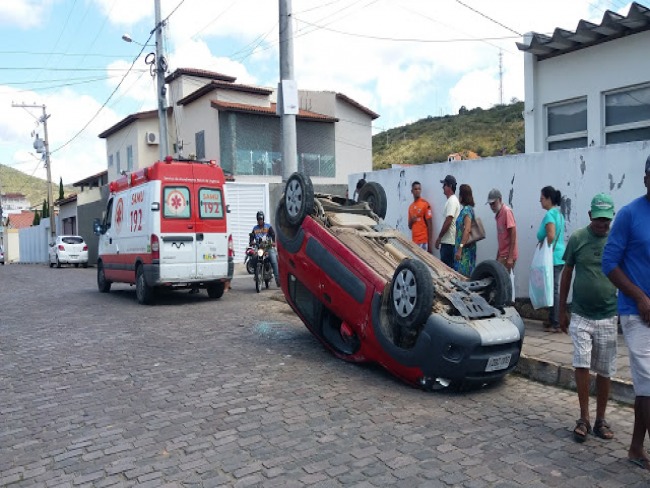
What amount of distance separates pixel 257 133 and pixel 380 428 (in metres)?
25.1

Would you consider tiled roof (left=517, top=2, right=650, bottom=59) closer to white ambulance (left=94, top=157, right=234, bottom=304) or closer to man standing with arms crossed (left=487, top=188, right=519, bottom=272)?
man standing with arms crossed (left=487, top=188, right=519, bottom=272)

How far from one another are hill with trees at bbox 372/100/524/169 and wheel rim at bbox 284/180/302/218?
34939 millimetres

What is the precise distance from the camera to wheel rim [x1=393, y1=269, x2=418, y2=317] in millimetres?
5241

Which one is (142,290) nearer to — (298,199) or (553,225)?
(298,199)

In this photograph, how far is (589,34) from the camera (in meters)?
9.74

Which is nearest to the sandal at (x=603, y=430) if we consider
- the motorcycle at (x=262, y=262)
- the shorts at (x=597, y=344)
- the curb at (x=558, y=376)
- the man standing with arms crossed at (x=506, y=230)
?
the shorts at (x=597, y=344)

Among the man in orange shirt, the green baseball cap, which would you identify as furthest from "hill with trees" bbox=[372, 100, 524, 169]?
the green baseball cap

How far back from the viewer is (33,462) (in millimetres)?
4070

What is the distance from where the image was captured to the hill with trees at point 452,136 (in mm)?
43969

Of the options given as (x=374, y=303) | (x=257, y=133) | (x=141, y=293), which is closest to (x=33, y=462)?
(x=374, y=303)

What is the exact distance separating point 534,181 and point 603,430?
451 cm

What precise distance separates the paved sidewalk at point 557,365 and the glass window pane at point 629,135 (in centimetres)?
433

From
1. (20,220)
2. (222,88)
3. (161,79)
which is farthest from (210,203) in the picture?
(20,220)

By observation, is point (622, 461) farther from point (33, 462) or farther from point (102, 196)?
point (102, 196)
